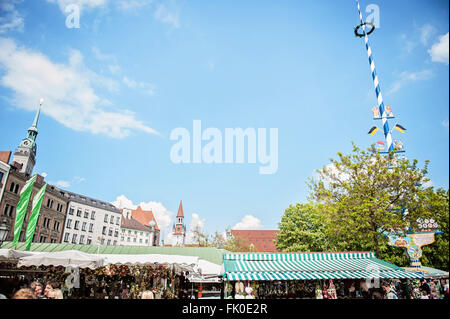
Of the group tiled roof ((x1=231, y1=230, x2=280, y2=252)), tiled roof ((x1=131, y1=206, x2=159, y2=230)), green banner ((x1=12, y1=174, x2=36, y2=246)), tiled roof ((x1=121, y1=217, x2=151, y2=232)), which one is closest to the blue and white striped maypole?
green banner ((x1=12, y1=174, x2=36, y2=246))

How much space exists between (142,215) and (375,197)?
89.3 m

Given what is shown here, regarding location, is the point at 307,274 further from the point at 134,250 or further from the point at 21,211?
the point at 134,250

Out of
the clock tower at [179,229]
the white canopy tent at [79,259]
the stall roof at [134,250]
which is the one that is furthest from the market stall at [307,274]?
the clock tower at [179,229]

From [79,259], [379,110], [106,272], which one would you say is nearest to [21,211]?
[106,272]

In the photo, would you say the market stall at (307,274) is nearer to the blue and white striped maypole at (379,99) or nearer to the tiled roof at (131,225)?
the blue and white striped maypole at (379,99)

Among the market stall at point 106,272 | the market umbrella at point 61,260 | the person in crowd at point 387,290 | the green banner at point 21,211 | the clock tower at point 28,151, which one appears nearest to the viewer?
the market umbrella at point 61,260

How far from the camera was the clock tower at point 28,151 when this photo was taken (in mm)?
43875

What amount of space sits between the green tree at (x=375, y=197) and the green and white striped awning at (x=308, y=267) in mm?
1870

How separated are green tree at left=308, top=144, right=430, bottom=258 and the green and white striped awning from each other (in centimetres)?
187

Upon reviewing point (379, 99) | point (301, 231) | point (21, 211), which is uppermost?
point (379, 99)

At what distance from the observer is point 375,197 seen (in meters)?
18.5

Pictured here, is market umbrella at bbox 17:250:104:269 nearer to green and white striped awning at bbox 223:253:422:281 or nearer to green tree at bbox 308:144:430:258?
green and white striped awning at bbox 223:253:422:281
